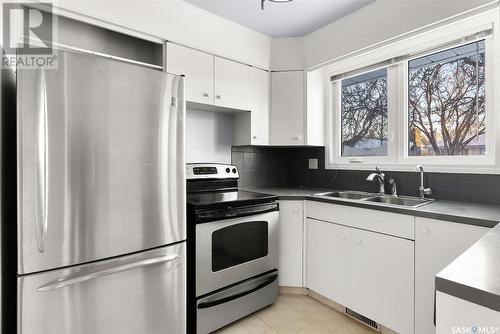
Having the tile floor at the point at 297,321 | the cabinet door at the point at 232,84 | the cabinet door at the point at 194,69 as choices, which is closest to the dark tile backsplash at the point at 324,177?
the cabinet door at the point at 232,84

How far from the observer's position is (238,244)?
187 cm

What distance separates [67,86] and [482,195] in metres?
2.42

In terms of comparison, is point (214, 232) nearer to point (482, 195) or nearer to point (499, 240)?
point (499, 240)

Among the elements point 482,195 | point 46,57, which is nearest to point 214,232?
point 46,57

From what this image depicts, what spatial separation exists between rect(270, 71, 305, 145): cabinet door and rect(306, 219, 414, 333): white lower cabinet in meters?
0.83

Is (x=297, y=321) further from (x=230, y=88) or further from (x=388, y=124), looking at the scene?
(x=230, y=88)

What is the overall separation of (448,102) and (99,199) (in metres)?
2.38

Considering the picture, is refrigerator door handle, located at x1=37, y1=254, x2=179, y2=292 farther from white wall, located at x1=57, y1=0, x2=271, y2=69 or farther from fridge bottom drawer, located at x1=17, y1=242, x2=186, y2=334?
white wall, located at x1=57, y1=0, x2=271, y2=69

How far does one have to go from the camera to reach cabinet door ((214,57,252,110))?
7.14ft

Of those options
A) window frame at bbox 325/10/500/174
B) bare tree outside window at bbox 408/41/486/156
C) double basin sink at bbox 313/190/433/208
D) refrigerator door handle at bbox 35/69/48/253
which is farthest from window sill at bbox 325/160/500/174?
refrigerator door handle at bbox 35/69/48/253

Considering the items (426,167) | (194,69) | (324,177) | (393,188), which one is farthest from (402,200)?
(194,69)

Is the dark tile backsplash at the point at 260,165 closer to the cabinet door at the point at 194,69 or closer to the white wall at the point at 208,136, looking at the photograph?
the white wall at the point at 208,136

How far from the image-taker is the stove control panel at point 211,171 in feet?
7.19

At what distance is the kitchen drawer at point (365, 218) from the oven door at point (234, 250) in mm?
335
